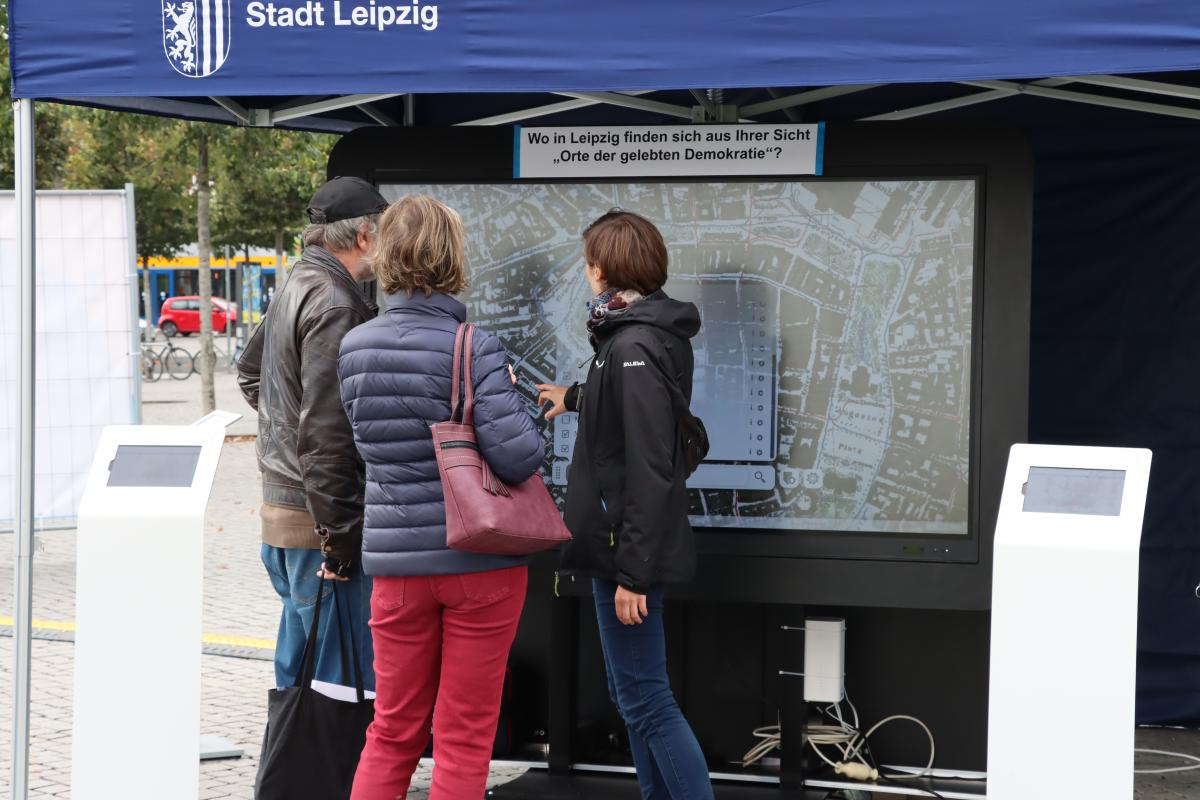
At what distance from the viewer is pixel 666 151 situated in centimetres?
430

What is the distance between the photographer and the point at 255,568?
29.3 feet

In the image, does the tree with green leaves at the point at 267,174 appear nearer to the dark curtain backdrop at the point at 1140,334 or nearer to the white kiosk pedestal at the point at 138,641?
the dark curtain backdrop at the point at 1140,334

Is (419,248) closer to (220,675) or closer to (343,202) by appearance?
(343,202)

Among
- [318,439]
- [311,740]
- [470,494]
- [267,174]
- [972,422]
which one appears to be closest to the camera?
[470,494]

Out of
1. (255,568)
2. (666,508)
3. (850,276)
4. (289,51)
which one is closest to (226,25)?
(289,51)

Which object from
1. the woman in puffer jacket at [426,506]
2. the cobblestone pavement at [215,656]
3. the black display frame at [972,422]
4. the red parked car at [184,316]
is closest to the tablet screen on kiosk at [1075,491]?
the black display frame at [972,422]

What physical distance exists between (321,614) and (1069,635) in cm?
193

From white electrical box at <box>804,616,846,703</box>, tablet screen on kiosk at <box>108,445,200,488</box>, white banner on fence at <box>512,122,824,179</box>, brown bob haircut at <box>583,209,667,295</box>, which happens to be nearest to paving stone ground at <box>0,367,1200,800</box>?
→ tablet screen on kiosk at <box>108,445,200,488</box>

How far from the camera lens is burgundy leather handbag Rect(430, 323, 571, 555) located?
3330 mm

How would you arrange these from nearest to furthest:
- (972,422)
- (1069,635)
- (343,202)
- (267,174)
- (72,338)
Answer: (1069,635) < (343,202) < (972,422) < (72,338) < (267,174)

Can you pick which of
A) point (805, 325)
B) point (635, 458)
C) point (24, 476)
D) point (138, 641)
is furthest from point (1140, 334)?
point (24, 476)

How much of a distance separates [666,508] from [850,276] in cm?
110

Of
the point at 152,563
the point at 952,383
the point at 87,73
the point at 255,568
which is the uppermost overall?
the point at 87,73

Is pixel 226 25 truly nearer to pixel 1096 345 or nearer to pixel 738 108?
pixel 738 108
